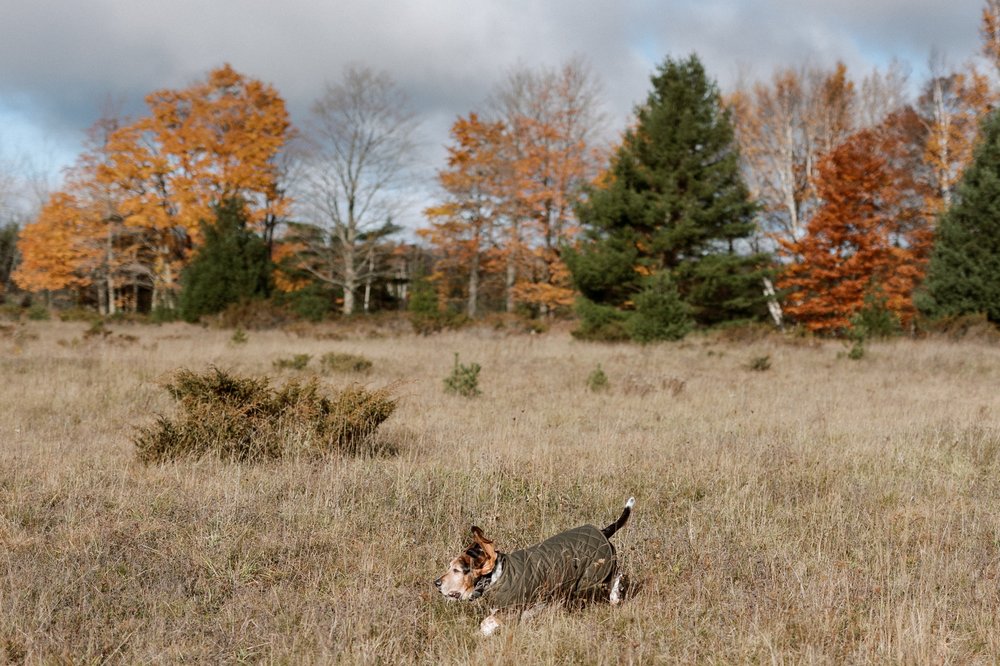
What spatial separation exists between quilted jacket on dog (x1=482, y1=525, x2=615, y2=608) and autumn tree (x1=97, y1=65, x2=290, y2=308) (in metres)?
26.8

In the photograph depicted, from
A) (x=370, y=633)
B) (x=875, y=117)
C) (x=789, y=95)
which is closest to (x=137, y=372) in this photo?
(x=370, y=633)

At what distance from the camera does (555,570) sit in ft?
9.11

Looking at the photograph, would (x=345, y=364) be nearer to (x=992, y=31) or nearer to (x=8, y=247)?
(x=992, y=31)

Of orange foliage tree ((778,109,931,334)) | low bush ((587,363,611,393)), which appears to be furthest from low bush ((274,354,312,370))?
orange foliage tree ((778,109,931,334))

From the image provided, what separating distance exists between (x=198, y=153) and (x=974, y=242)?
2873 cm

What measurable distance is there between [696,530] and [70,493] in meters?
4.10

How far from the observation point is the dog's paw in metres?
2.69

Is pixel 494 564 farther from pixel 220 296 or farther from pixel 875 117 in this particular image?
pixel 875 117

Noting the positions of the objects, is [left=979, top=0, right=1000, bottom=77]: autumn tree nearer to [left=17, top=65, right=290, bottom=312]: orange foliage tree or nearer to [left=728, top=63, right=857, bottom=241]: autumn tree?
[left=728, top=63, right=857, bottom=241]: autumn tree

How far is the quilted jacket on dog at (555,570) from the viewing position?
2.72 meters

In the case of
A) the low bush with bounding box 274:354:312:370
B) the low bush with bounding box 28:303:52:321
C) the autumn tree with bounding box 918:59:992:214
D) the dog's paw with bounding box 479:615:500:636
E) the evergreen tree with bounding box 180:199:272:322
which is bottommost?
the dog's paw with bounding box 479:615:500:636

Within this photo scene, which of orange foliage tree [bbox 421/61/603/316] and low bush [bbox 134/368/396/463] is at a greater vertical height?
orange foliage tree [bbox 421/61/603/316]

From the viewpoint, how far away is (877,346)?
15391 mm

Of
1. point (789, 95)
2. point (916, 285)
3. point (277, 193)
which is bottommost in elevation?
point (916, 285)
